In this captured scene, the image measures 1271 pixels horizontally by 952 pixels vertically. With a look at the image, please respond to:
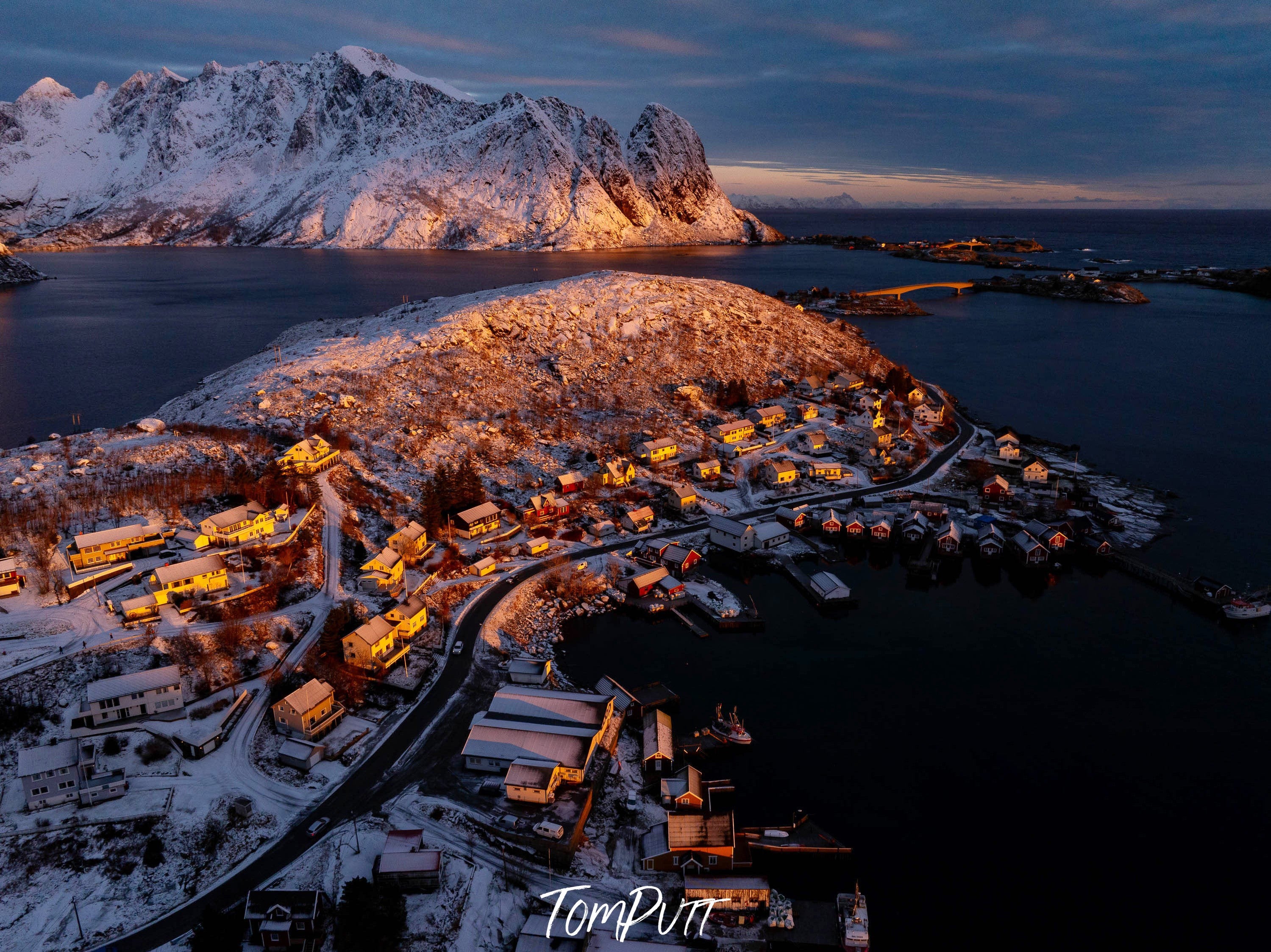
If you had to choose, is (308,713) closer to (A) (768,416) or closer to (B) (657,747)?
(B) (657,747)

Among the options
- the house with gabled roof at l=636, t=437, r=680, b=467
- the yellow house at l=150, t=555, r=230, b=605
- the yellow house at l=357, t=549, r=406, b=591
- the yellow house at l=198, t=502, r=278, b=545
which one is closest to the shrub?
the yellow house at l=150, t=555, r=230, b=605

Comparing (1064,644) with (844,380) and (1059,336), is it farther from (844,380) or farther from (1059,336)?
(1059,336)

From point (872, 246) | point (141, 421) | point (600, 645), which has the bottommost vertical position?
point (600, 645)

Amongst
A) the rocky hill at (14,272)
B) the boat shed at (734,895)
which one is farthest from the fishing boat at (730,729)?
the rocky hill at (14,272)

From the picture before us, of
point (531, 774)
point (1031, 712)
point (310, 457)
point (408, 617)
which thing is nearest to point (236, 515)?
point (310, 457)

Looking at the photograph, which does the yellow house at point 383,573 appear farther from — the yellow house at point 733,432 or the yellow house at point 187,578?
the yellow house at point 733,432

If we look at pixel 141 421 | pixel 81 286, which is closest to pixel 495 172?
pixel 81 286
